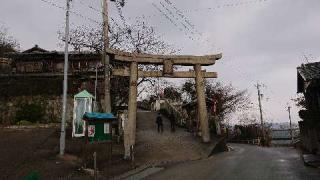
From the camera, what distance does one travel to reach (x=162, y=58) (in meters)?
26.2

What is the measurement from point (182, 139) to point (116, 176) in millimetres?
11841

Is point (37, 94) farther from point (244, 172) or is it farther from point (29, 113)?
point (244, 172)

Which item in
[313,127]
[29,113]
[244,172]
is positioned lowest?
[244,172]

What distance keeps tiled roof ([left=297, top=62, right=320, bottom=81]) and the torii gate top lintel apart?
720 cm

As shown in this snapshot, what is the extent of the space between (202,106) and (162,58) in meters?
4.61

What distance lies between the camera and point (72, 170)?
1644 centimetres

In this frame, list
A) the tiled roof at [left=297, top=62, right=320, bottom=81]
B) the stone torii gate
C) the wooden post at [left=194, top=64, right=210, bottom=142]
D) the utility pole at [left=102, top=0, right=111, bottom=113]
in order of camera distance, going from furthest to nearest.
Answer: the wooden post at [left=194, top=64, right=210, bottom=142] < the utility pole at [left=102, top=0, right=111, bottom=113] < the stone torii gate < the tiled roof at [left=297, top=62, right=320, bottom=81]

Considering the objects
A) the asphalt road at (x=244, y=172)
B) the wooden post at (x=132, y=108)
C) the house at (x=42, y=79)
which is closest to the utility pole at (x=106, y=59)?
the wooden post at (x=132, y=108)

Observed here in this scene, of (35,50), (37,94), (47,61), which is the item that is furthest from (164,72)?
(35,50)

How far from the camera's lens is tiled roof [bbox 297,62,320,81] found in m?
18.3

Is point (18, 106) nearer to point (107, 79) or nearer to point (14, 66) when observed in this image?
point (14, 66)

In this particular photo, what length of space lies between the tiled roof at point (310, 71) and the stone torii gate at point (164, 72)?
24.0ft

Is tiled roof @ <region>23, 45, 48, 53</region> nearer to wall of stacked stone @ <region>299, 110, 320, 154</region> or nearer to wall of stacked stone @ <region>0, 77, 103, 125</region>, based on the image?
wall of stacked stone @ <region>0, 77, 103, 125</region>

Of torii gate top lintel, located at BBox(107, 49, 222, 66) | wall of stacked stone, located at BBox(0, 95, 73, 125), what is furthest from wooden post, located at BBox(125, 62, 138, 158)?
A: wall of stacked stone, located at BBox(0, 95, 73, 125)
